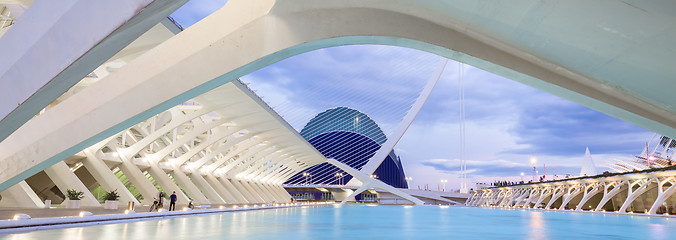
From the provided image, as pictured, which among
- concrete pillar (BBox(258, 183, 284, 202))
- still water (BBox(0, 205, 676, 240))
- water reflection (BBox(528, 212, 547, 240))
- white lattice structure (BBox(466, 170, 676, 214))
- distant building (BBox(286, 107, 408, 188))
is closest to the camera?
still water (BBox(0, 205, 676, 240))

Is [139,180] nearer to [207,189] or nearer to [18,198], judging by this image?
[18,198]

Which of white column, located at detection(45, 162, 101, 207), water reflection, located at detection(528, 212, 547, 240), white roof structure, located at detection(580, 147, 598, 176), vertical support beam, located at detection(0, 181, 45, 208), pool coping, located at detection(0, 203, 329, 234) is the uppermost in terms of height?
white roof structure, located at detection(580, 147, 598, 176)

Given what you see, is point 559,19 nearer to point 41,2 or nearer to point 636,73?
point 636,73

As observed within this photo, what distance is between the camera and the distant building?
2628 inches

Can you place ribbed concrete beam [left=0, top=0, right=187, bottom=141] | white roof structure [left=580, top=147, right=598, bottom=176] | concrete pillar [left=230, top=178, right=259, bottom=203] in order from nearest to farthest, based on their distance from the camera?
1. ribbed concrete beam [left=0, top=0, right=187, bottom=141]
2. concrete pillar [left=230, top=178, right=259, bottom=203]
3. white roof structure [left=580, top=147, right=598, bottom=176]

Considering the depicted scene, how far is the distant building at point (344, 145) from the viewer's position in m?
66.8

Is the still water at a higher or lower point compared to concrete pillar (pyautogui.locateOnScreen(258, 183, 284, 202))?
lower

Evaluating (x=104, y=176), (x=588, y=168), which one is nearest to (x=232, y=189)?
(x=104, y=176)

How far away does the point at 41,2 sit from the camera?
3.22 m

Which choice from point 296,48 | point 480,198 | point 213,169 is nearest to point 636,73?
point 296,48

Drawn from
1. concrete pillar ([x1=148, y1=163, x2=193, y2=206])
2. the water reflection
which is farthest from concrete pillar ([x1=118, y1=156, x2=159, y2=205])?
the water reflection

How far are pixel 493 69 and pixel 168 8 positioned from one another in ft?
12.2

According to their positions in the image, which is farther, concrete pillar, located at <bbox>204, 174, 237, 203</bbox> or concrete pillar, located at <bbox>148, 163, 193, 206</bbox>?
concrete pillar, located at <bbox>204, 174, 237, 203</bbox>

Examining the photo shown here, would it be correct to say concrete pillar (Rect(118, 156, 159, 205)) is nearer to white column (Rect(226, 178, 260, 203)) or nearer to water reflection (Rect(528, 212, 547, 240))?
white column (Rect(226, 178, 260, 203))
